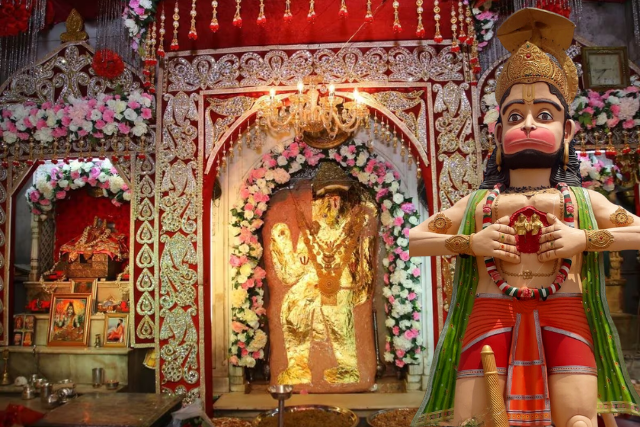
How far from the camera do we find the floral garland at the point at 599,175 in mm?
5547

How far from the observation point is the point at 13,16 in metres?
5.48

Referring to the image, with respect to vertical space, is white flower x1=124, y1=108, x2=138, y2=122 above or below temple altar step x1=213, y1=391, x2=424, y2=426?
above

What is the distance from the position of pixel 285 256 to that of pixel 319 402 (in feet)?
5.46

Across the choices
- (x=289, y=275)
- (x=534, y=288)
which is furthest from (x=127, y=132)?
(x=534, y=288)

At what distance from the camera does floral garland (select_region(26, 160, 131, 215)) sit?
244 inches

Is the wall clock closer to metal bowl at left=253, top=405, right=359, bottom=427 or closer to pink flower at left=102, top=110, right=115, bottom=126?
metal bowl at left=253, top=405, right=359, bottom=427

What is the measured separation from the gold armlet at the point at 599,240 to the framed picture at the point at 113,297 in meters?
4.80

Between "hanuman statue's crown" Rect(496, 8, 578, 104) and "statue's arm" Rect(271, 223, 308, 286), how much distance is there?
12.0ft

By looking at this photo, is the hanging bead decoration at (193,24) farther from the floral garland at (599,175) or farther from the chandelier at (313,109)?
the floral garland at (599,175)

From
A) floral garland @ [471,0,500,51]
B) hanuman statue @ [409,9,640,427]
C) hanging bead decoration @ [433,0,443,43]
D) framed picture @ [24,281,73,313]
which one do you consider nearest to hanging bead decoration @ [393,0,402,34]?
hanging bead decoration @ [433,0,443,43]

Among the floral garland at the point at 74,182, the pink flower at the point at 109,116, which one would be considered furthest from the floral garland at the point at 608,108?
the floral garland at the point at 74,182

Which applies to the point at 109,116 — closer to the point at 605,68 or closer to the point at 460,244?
the point at 460,244

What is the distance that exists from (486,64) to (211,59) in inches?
110

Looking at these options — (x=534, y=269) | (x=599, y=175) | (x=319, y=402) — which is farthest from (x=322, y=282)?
(x=534, y=269)
